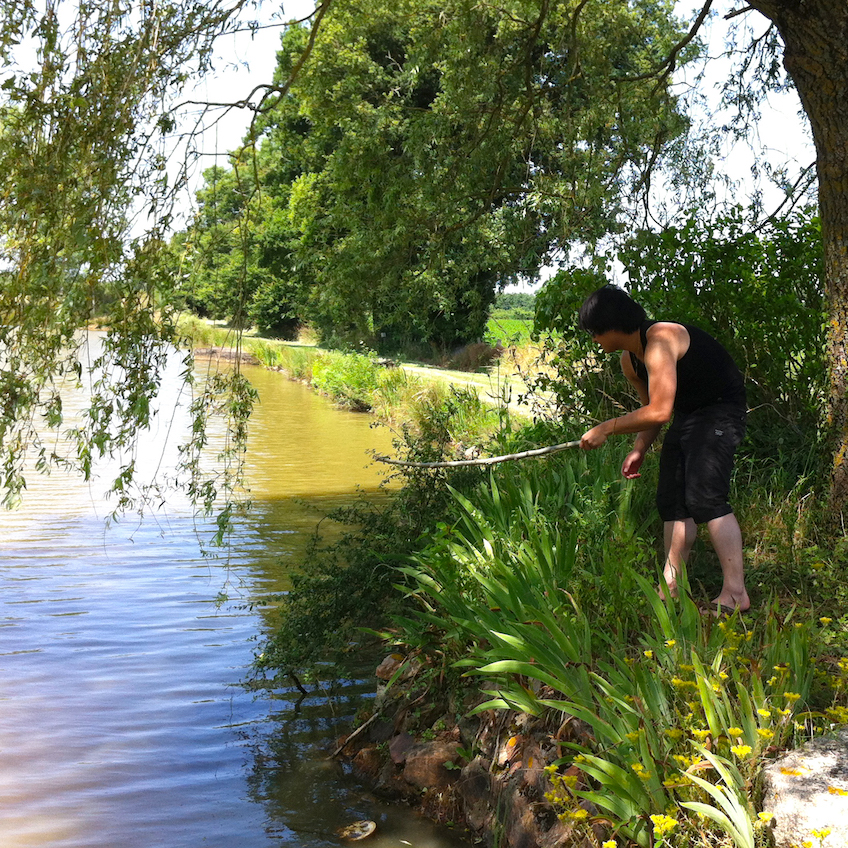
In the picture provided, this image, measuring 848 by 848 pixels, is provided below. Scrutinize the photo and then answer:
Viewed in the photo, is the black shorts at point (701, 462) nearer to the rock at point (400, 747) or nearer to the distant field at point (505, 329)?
the rock at point (400, 747)

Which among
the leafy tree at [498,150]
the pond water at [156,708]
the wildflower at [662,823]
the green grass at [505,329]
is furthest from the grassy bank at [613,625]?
the green grass at [505,329]

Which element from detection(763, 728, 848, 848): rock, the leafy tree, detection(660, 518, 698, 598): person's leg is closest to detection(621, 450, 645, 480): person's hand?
detection(660, 518, 698, 598): person's leg

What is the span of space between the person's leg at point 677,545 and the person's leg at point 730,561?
6.7 inches

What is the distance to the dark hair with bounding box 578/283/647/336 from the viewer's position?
4.84 m

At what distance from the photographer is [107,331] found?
5.46m

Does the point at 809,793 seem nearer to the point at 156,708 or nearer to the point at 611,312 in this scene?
the point at 611,312

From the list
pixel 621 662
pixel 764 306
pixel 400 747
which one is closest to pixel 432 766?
pixel 400 747

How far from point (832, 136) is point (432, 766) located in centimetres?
458

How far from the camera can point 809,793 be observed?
3.25m

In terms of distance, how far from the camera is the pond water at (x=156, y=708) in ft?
16.8

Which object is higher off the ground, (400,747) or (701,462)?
(701,462)

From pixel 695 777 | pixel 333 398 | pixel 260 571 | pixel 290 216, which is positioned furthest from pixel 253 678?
pixel 333 398

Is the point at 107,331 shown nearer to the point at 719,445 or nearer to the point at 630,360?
the point at 630,360

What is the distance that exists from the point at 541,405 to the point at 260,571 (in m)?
3.20
